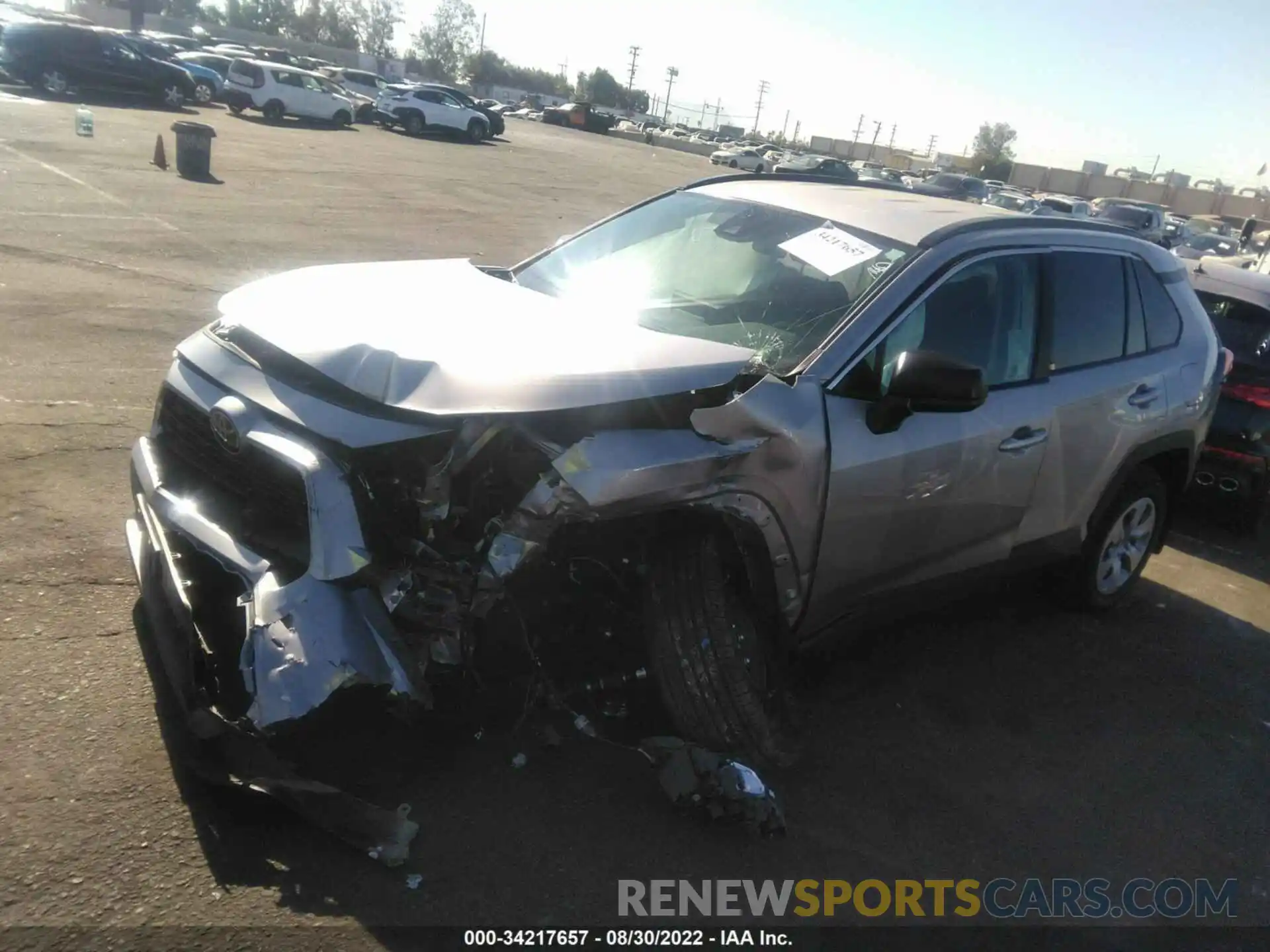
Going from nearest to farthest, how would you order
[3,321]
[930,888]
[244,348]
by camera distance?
1. [930,888]
2. [244,348]
3. [3,321]

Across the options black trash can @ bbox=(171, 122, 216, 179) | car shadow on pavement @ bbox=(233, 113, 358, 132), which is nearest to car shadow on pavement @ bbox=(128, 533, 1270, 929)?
black trash can @ bbox=(171, 122, 216, 179)

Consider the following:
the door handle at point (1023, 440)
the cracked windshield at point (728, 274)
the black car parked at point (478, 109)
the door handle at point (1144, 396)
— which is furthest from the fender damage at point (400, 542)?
the black car parked at point (478, 109)

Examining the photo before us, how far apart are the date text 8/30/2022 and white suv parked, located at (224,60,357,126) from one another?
109 feet

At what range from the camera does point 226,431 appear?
2986 mm

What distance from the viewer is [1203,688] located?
458 cm

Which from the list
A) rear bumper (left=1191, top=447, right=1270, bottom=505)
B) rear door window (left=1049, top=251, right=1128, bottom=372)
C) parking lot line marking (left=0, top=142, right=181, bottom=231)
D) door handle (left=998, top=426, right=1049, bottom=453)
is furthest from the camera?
parking lot line marking (left=0, top=142, right=181, bottom=231)

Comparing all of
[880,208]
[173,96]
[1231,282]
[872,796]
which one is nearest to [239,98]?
[173,96]

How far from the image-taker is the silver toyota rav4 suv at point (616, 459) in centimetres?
276

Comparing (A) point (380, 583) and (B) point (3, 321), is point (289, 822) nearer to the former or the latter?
(A) point (380, 583)

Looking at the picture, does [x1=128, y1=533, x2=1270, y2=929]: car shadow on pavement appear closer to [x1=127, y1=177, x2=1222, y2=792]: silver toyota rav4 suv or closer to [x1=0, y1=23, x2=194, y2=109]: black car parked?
[x1=127, y1=177, x2=1222, y2=792]: silver toyota rav4 suv

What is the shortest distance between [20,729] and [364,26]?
125627mm

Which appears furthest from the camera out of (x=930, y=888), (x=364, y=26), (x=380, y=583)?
(x=364, y=26)

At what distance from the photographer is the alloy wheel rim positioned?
4.98 m

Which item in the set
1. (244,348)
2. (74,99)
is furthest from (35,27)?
(244,348)
